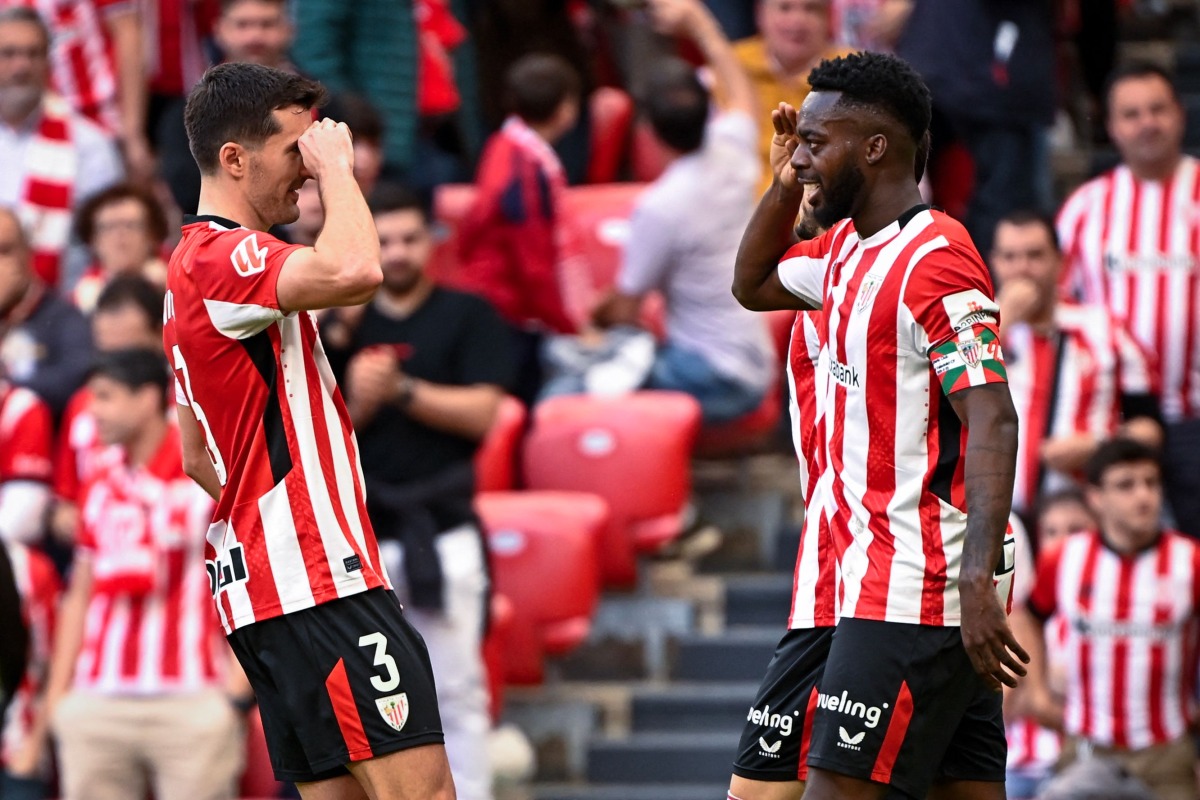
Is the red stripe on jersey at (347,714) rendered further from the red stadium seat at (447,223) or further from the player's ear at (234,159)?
the red stadium seat at (447,223)

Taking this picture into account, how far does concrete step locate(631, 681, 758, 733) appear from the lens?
314 inches

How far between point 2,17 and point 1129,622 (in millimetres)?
4999

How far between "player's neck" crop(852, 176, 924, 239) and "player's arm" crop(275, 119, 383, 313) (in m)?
1.03

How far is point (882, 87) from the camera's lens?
4445 millimetres

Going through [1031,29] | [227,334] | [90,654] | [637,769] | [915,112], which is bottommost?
[637,769]

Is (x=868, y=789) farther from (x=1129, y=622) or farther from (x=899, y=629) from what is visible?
(x=1129, y=622)

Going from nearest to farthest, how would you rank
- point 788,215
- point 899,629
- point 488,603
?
1. point 899,629
2. point 788,215
3. point 488,603

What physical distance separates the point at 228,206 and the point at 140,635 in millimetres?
3081

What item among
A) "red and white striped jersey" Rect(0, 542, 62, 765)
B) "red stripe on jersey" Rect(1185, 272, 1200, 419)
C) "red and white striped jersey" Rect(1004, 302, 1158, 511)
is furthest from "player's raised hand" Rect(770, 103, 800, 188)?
"red stripe on jersey" Rect(1185, 272, 1200, 419)

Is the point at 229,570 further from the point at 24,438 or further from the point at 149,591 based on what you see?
the point at 24,438

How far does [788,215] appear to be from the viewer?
15.7ft

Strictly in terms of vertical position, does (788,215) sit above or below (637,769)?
above

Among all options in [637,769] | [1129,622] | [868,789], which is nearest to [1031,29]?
[1129,622]

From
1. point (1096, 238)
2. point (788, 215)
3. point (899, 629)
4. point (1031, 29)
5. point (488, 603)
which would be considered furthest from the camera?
point (1031, 29)
